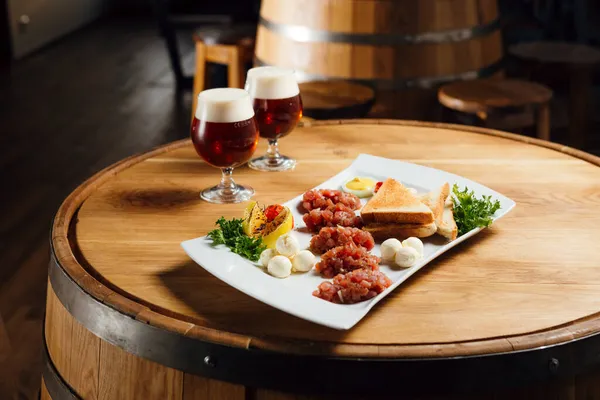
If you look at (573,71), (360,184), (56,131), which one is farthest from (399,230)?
(56,131)

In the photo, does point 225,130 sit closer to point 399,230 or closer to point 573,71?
point 399,230

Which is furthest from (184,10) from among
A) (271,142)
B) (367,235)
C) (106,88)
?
(367,235)

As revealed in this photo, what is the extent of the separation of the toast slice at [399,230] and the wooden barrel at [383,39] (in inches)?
71.5

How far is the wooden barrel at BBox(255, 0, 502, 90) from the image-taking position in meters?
3.16

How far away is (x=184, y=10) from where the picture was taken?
346 inches

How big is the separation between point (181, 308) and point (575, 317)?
608 mm

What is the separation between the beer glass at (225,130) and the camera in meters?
1.62

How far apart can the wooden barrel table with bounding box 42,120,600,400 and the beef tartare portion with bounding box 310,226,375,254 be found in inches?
4.6

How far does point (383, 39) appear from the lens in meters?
3.16

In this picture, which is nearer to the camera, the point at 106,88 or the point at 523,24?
the point at 523,24

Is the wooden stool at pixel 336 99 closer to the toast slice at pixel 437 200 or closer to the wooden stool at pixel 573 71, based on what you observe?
the wooden stool at pixel 573 71

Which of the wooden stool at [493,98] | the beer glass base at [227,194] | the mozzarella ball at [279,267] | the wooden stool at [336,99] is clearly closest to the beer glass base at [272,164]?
the beer glass base at [227,194]

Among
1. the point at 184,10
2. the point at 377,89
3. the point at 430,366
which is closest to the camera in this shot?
the point at 430,366

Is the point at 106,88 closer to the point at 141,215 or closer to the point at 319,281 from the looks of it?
the point at 141,215
